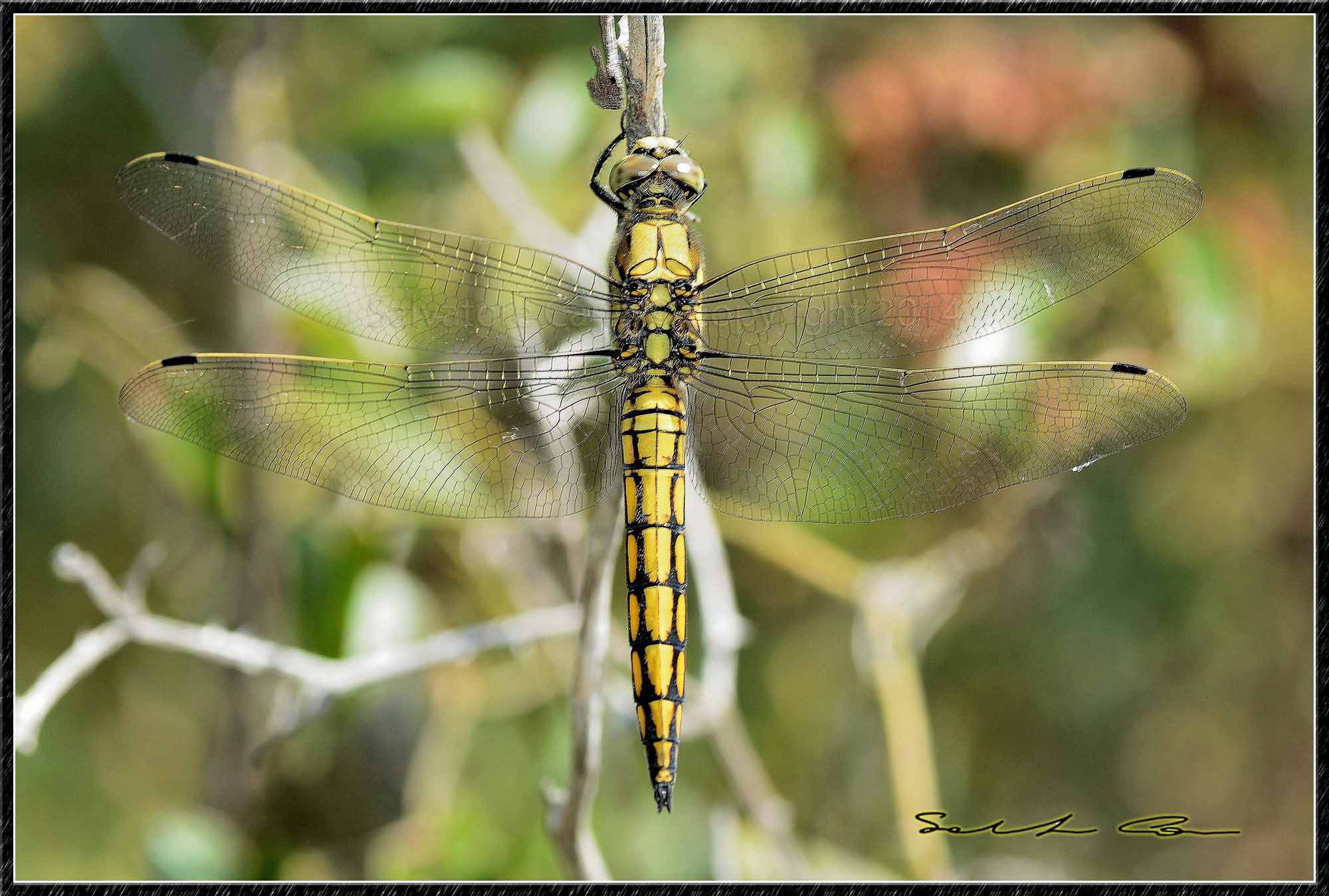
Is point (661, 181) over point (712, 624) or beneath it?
over

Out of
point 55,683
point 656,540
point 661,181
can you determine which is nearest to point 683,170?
point 661,181

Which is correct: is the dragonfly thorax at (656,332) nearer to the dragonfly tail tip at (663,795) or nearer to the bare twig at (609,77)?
the bare twig at (609,77)

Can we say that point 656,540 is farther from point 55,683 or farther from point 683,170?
point 55,683

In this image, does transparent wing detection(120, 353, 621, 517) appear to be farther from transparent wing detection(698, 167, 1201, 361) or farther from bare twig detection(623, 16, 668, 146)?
bare twig detection(623, 16, 668, 146)

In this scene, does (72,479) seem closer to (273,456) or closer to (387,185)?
(387,185)
